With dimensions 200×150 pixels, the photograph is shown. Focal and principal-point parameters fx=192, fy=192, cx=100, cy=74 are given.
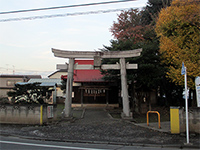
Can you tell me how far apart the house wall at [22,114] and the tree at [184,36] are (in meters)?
10.6

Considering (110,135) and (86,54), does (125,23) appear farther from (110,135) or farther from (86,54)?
(110,135)

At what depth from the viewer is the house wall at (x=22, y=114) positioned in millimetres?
12648

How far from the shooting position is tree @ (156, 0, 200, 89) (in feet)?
45.7

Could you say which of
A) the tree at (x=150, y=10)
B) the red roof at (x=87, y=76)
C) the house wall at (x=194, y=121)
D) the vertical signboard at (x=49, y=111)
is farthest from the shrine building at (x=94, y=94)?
the tree at (x=150, y=10)

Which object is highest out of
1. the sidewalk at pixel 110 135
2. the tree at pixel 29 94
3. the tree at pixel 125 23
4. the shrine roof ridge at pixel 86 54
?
the tree at pixel 125 23

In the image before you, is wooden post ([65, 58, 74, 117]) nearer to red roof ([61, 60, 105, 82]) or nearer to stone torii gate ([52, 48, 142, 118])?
stone torii gate ([52, 48, 142, 118])

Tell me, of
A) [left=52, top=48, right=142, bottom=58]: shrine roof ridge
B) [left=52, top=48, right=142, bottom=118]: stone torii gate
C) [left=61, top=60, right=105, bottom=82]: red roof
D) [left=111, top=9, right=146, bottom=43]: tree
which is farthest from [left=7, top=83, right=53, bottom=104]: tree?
[left=111, top=9, right=146, bottom=43]: tree

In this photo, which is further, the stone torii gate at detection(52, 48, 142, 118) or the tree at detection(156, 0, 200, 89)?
the stone torii gate at detection(52, 48, 142, 118)

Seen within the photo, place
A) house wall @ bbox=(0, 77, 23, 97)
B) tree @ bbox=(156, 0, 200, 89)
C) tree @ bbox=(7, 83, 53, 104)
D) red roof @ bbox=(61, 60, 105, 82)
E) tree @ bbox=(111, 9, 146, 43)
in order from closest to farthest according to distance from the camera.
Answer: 1. tree @ bbox=(7, 83, 53, 104)
2. tree @ bbox=(156, 0, 200, 89)
3. red roof @ bbox=(61, 60, 105, 82)
4. tree @ bbox=(111, 9, 146, 43)
5. house wall @ bbox=(0, 77, 23, 97)

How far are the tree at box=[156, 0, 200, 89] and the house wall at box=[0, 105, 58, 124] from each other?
34.8ft

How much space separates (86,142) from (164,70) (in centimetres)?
1161

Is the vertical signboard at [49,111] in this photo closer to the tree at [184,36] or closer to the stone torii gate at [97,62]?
the stone torii gate at [97,62]

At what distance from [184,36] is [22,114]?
1307 cm

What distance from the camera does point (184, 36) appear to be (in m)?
14.7
